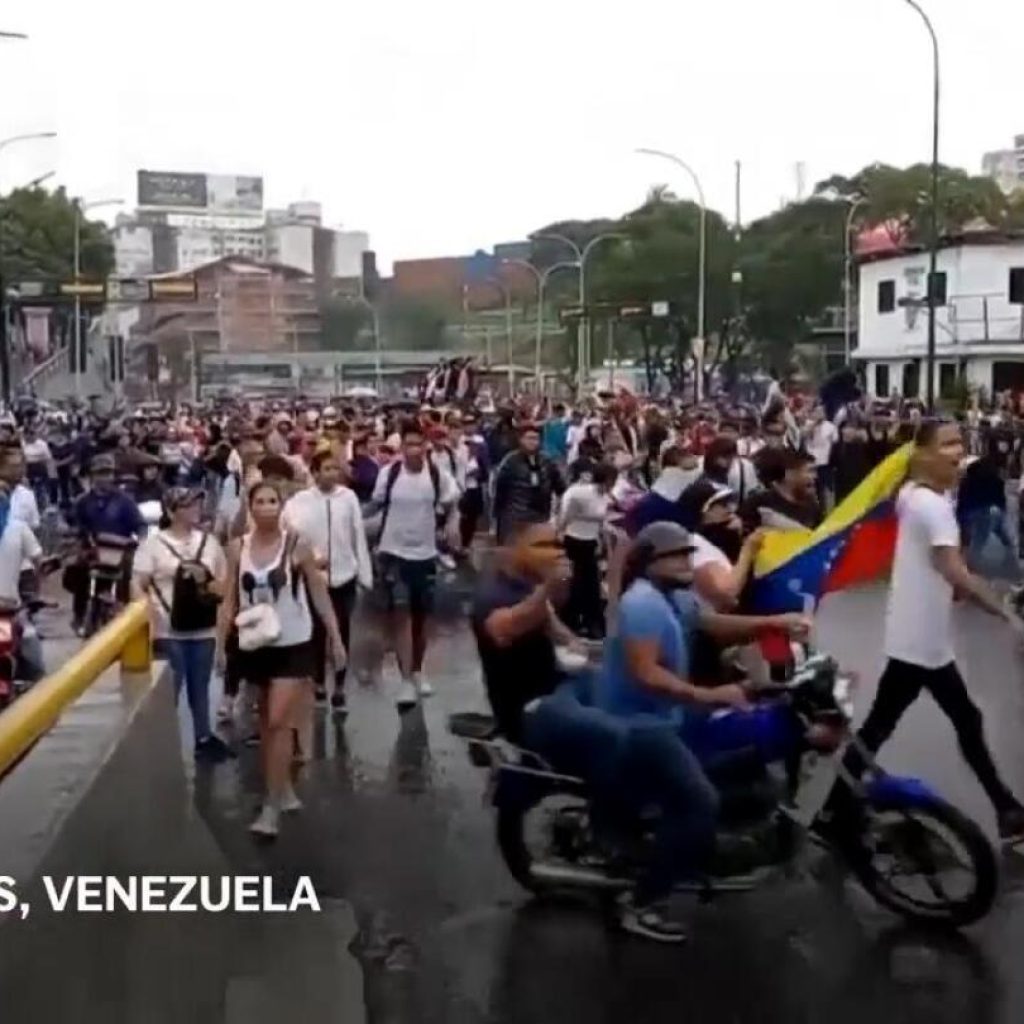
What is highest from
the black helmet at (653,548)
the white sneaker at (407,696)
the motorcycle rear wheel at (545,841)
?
the black helmet at (653,548)

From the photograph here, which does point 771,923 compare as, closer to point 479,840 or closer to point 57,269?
point 479,840

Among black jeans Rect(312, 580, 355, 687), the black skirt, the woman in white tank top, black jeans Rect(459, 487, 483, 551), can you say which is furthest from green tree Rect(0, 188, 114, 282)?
the black skirt

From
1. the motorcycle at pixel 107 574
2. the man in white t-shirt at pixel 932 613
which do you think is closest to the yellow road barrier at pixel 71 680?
the man in white t-shirt at pixel 932 613

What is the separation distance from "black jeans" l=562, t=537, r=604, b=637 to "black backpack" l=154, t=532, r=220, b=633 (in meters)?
5.30

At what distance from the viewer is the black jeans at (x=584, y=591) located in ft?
49.8

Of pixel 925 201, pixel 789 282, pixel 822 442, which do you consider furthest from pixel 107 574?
pixel 789 282

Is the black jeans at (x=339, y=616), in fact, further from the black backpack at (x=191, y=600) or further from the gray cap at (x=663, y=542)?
the gray cap at (x=663, y=542)

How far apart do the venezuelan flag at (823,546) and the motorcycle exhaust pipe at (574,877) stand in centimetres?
225

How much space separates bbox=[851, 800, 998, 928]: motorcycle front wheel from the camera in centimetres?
725

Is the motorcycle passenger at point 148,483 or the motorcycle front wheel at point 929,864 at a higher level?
the motorcycle passenger at point 148,483

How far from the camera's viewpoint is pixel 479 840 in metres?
8.83

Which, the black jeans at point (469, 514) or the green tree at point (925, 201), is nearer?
the black jeans at point (469, 514)

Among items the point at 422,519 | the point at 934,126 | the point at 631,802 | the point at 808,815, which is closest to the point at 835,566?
the point at 808,815

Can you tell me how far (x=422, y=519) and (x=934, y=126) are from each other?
3288 centimetres
